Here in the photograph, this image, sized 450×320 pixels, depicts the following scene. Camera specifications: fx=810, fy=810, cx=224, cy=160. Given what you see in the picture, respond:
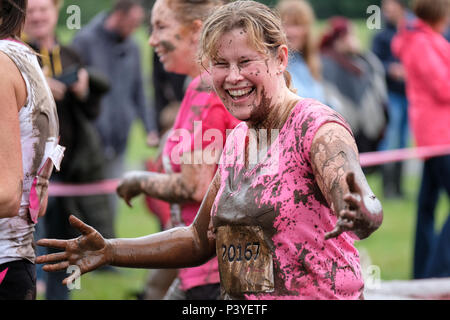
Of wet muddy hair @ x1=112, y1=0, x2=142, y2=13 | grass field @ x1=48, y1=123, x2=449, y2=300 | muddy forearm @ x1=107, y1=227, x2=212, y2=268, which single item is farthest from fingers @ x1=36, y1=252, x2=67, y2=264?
wet muddy hair @ x1=112, y1=0, x2=142, y2=13

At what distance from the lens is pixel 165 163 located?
405 cm

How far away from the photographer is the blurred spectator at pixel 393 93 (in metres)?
10.9

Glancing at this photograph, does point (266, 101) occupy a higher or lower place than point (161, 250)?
higher

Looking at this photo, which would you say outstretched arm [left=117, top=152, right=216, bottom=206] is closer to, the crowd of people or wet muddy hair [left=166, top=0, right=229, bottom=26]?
the crowd of people

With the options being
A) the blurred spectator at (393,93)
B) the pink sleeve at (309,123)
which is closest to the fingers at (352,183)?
the pink sleeve at (309,123)

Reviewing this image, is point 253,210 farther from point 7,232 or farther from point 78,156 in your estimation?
point 78,156

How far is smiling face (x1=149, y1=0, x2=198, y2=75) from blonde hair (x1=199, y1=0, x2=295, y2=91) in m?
1.08

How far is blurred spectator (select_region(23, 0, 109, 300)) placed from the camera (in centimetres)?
602

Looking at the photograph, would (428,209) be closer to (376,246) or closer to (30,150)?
(376,246)

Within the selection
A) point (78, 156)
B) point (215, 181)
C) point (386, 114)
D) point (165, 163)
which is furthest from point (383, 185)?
point (215, 181)

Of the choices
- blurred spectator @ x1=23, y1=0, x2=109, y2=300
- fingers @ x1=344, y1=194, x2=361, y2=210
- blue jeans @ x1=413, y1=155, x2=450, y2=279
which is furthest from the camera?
blue jeans @ x1=413, y1=155, x2=450, y2=279

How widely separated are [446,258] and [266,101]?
3.86 metres

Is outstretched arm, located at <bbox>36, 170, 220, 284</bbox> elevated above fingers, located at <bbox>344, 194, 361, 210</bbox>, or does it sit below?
below

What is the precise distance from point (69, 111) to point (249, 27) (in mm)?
3701
